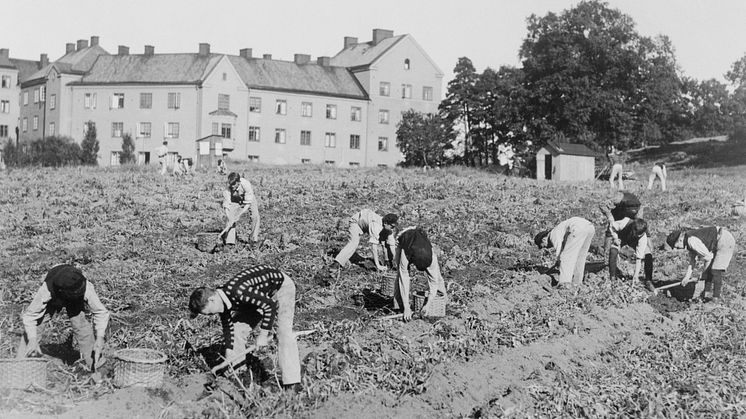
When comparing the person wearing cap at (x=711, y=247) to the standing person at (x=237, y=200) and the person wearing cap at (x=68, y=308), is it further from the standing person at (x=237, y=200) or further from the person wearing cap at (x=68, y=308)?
the person wearing cap at (x=68, y=308)

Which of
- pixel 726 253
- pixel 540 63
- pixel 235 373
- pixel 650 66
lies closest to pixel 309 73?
pixel 540 63

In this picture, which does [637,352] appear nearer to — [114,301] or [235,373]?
[235,373]

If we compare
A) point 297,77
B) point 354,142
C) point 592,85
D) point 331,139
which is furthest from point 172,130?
point 592,85

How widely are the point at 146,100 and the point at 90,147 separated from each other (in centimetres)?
521

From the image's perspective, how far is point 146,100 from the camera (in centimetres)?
6225

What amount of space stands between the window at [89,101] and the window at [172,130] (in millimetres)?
6368

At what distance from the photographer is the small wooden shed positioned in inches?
1585

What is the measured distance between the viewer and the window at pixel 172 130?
61.2m

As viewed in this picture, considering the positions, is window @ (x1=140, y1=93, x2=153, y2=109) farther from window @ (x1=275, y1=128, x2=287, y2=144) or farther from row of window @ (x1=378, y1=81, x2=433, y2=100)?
row of window @ (x1=378, y1=81, x2=433, y2=100)

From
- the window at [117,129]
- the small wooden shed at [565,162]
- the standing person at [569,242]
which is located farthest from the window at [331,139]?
the standing person at [569,242]

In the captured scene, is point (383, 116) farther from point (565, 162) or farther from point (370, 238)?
point (370, 238)

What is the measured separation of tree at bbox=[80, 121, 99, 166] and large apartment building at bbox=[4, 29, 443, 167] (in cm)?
123

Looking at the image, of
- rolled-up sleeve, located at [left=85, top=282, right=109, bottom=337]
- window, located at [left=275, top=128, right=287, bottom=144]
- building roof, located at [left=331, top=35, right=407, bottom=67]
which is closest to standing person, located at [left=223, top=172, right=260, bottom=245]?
rolled-up sleeve, located at [left=85, top=282, right=109, bottom=337]

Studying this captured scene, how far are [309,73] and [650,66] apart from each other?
2733 cm
